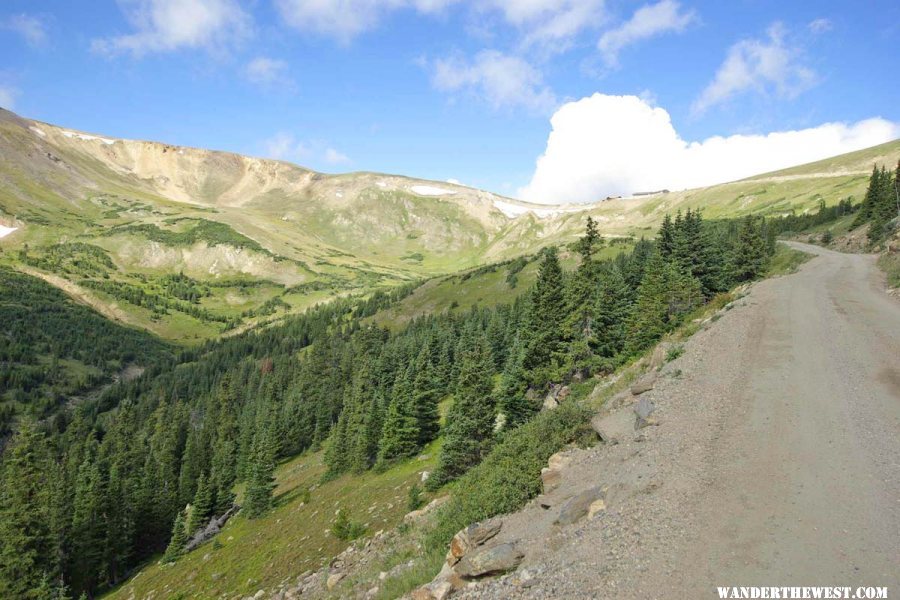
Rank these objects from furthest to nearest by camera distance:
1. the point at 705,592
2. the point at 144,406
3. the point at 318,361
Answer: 1. the point at 144,406
2. the point at 318,361
3. the point at 705,592

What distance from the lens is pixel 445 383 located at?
80.1 m

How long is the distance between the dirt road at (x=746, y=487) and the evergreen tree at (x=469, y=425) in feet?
54.3

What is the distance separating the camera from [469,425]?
1394 inches

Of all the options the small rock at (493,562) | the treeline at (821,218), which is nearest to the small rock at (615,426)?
the small rock at (493,562)

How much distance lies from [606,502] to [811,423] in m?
8.14

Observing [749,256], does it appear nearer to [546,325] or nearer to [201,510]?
[546,325]

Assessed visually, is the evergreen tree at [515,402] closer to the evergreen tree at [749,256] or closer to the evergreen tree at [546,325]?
the evergreen tree at [546,325]

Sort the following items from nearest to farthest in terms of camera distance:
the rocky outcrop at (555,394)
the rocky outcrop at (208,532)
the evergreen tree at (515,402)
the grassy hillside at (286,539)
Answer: the grassy hillside at (286,539) → the rocky outcrop at (555,394) → the evergreen tree at (515,402) → the rocky outcrop at (208,532)

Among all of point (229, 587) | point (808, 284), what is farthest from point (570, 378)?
point (229, 587)

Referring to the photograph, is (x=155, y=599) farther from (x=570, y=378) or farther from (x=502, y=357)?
(x=502, y=357)

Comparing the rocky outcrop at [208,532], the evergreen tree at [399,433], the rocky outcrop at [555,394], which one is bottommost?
the rocky outcrop at [208,532]

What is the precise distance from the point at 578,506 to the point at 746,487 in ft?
15.0

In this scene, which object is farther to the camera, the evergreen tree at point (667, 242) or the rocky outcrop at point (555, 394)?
the evergreen tree at point (667, 242)

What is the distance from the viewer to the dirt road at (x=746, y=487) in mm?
9562
